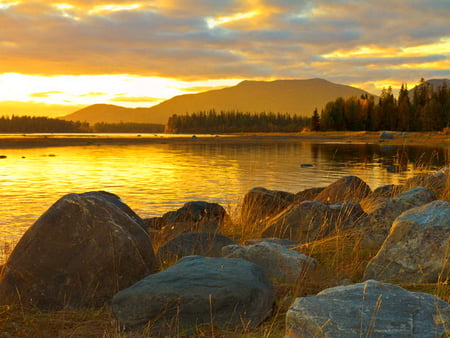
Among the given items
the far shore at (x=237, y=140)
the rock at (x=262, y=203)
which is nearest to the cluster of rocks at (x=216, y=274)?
the rock at (x=262, y=203)

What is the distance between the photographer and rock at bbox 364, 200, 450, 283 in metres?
5.68

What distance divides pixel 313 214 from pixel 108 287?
4.52 m

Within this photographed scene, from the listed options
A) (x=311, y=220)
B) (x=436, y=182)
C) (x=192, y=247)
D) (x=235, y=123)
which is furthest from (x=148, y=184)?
(x=235, y=123)

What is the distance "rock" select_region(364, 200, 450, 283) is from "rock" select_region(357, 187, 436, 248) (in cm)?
161

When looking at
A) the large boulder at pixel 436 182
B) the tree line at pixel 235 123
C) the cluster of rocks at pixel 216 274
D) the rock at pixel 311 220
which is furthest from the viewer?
the tree line at pixel 235 123

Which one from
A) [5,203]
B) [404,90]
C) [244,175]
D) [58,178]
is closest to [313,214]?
[5,203]

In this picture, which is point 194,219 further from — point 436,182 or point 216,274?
point 216,274

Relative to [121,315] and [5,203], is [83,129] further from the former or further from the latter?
[121,315]

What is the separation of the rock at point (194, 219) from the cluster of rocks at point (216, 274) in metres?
2.91

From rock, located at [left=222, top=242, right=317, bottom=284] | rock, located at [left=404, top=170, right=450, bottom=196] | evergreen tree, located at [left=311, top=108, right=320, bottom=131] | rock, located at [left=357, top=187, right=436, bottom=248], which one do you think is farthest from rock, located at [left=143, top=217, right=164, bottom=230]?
evergreen tree, located at [left=311, top=108, right=320, bottom=131]

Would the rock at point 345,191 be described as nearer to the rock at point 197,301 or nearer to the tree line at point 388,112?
the rock at point 197,301

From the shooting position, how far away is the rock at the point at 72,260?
577 cm

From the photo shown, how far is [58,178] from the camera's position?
26.2 meters

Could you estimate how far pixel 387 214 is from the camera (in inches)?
315
